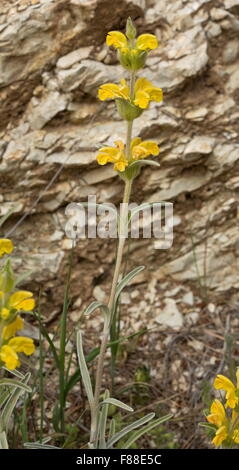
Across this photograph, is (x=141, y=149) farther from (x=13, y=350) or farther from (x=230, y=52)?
(x=230, y=52)

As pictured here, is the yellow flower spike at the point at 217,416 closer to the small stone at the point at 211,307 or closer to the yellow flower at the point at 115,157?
the yellow flower at the point at 115,157

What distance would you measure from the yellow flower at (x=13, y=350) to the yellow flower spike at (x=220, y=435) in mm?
695

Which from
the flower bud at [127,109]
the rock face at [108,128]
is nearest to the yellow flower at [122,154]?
the flower bud at [127,109]

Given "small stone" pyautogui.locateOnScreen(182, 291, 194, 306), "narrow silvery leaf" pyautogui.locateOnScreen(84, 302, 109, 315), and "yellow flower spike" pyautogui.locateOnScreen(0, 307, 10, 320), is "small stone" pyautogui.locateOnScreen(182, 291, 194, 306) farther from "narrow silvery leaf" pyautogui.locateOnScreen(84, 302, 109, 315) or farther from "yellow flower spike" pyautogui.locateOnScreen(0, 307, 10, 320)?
"yellow flower spike" pyautogui.locateOnScreen(0, 307, 10, 320)

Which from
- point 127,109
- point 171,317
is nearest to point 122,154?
point 127,109

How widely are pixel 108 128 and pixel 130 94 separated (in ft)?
3.96

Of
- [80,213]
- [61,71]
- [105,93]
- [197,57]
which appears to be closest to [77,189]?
[80,213]

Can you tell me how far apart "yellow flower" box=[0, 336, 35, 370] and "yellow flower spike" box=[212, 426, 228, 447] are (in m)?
0.70

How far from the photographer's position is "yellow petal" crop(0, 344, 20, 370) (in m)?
1.51

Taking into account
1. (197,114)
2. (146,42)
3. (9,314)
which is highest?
(197,114)

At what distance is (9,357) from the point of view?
153 centimetres

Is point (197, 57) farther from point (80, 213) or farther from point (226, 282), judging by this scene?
point (226, 282)

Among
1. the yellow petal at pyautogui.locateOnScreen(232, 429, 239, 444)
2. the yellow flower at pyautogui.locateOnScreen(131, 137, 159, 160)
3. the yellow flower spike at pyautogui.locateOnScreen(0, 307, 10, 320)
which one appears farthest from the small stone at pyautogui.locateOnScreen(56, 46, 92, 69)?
the yellow petal at pyautogui.locateOnScreen(232, 429, 239, 444)
